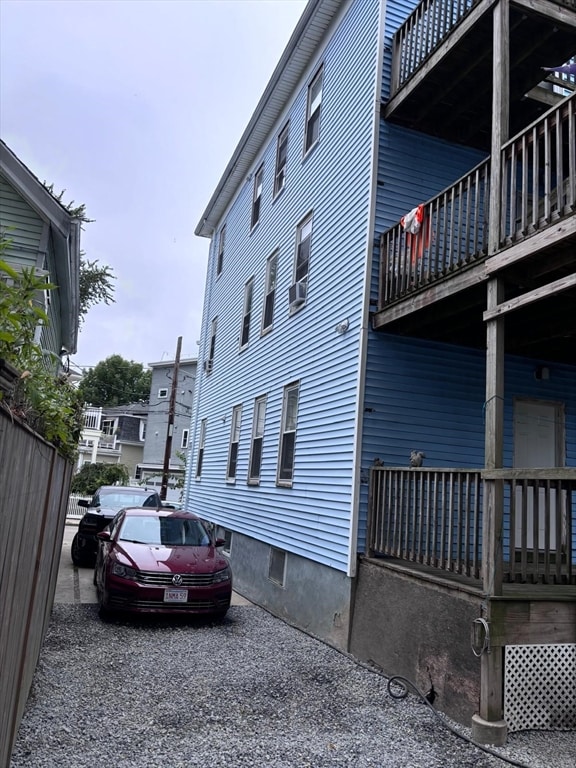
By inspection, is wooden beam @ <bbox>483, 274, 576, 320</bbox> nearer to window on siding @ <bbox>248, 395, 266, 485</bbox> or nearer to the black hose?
the black hose

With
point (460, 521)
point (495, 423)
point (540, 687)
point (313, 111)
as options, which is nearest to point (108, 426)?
point (313, 111)

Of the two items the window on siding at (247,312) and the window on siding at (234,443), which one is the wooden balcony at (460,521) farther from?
the window on siding at (247,312)

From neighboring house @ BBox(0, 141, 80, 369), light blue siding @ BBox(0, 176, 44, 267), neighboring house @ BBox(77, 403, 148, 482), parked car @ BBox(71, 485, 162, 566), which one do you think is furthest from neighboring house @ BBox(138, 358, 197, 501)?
light blue siding @ BBox(0, 176, 44, 267)

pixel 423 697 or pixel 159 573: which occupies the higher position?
pixel 159 573

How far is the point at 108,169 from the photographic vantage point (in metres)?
37.6

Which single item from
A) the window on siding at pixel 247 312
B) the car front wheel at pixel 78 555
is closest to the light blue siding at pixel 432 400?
the window on siding at pixel 247 312

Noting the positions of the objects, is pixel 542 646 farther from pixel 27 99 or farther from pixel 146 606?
pixel 27 99

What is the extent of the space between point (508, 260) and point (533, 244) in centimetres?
30

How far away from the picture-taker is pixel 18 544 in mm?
2920

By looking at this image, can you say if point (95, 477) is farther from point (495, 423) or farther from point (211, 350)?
point (495, 423)

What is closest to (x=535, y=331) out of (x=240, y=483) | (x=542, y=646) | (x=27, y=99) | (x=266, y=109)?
(x=542, y=646)

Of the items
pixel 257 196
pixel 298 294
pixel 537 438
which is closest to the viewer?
pixel 537 438

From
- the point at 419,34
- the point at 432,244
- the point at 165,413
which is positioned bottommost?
the point at 432,244

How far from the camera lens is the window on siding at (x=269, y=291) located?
12469 millimetres
